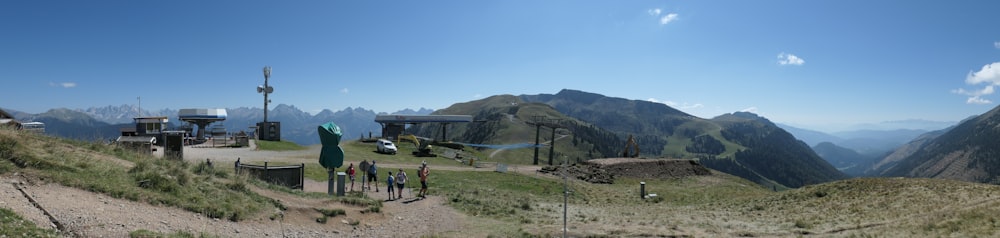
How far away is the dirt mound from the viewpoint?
41188 mm

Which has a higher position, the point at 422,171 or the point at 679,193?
the point at 422,171

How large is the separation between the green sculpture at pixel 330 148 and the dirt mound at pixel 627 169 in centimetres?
2380

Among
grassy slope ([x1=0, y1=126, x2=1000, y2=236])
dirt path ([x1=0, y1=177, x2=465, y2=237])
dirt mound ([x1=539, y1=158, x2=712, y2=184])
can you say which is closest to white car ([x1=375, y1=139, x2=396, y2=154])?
dirt mound ([x1=539, y1=158, x2=712, y2=184])

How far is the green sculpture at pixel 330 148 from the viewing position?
20.6m

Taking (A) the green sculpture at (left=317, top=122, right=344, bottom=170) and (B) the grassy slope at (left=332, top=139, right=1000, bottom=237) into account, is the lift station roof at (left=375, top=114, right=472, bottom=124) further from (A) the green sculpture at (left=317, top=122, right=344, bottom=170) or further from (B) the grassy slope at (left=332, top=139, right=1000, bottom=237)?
(A) the green sculpture at (left=317, top=122, right=344, bottom=170)

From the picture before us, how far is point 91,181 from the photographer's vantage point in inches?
418

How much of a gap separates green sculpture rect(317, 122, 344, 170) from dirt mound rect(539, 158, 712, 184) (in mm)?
23803

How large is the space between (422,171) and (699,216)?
13243 millimetres

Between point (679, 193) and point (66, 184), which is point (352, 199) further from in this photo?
point (679, 193)

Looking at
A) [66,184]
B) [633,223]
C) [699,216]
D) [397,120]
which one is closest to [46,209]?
[66,184]

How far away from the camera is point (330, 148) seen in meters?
20.8

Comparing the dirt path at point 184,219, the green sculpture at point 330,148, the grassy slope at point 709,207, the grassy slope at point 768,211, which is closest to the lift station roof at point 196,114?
the grassy slope at point 709,207

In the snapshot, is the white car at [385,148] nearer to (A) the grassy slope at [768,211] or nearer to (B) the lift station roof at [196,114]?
(A) the grassy slope at [768,211]

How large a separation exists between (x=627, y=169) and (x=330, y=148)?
31.0m
